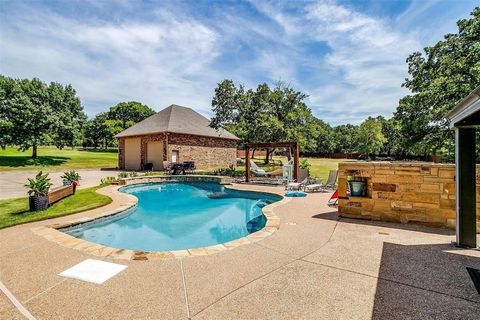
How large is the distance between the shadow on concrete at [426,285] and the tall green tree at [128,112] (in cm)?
5866

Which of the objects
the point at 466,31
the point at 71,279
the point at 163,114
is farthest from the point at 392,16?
the point at 163,114

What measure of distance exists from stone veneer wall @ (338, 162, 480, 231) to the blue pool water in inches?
106

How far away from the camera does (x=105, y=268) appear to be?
11.4 ft

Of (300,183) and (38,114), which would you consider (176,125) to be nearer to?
(300,183)

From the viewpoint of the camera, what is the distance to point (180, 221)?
8367 millimetres

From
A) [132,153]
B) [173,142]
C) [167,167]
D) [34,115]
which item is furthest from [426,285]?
[34,115]

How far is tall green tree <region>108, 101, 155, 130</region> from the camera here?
183 feet

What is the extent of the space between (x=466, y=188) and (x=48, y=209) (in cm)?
997

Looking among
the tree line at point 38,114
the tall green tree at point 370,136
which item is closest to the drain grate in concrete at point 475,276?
the tree line at point 38,114

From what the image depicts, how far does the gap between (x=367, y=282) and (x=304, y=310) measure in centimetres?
109

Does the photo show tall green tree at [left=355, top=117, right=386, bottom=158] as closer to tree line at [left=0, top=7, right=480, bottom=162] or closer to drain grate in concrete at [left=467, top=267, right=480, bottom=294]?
tree line at [left=0, top=7, right=480, bottom=162]

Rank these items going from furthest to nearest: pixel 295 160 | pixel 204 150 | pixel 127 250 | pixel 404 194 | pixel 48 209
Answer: pixel 204 150, pixel 295 160, pixel 48 209, pixel 404 194, pixel 127 250

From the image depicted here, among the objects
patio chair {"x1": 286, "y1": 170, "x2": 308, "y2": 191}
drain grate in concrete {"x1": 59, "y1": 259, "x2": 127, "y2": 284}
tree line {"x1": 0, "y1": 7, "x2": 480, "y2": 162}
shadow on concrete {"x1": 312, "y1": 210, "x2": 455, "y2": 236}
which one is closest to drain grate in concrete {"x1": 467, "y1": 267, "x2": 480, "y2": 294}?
shadow on concrete {"x1": 312, "y1": 210, "x2": 455, "y2": 236}

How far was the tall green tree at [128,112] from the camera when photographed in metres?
55.9
